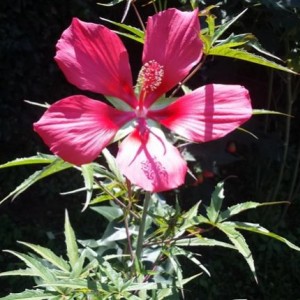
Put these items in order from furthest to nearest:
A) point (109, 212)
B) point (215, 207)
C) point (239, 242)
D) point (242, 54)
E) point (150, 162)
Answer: point (109, 212) → point (215, 207) → point (239, 242) → point (242, 54) → point (150, 162)

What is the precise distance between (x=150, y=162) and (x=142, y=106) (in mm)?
147

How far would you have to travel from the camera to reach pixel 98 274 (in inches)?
47.6

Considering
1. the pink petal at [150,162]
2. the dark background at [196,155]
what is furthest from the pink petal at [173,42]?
the dark background at [196,155]

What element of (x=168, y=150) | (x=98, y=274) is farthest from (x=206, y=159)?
(x=168, y=150)

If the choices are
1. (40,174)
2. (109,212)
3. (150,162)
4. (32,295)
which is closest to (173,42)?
(150,162)

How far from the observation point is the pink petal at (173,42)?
1.00 m

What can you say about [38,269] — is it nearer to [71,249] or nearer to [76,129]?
[71,249]

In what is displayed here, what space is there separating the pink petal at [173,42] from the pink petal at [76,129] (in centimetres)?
12

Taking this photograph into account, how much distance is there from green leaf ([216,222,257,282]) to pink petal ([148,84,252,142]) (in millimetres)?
271

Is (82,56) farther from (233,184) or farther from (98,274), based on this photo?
(233,184)

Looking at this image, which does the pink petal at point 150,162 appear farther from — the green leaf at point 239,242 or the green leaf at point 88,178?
the green leaf at point 239,242

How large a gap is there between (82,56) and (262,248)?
6.18ft

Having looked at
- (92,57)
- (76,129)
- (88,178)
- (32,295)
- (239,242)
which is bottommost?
(32,295)

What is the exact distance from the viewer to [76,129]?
37.3 inches
